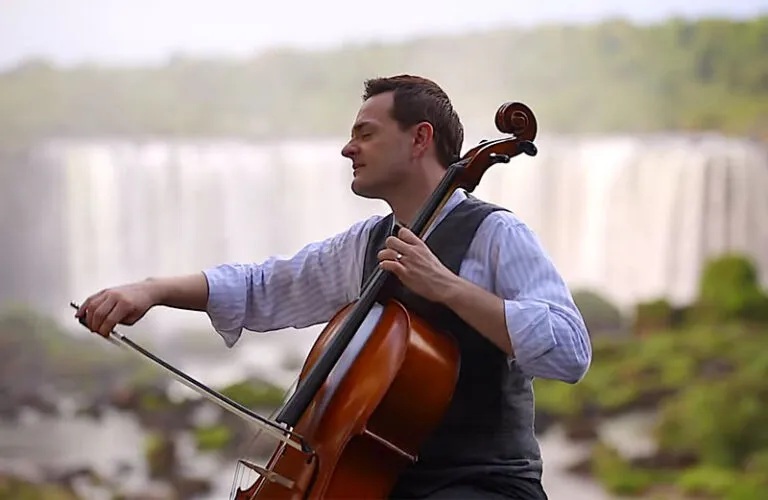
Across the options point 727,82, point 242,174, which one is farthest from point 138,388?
point 727,82

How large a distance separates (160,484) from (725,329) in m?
2.36

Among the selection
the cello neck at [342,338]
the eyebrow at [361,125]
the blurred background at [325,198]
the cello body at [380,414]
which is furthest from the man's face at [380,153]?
the blurred background at [325,198]

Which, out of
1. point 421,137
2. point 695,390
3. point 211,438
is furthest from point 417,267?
point 695,390

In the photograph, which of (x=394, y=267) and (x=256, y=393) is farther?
(x=256, y=393)

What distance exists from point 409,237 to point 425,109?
10.4 inches

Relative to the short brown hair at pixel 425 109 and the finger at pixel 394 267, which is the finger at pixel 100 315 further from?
the short brown hair at pixel 425 109

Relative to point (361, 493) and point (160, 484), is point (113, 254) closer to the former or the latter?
point (160, 484)

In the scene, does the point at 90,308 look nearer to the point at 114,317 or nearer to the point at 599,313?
the point at 114,317

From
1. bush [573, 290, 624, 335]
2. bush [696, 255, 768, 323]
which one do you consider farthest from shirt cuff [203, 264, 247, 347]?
bush [696, 255, 768, 323]

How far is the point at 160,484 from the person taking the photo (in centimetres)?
418

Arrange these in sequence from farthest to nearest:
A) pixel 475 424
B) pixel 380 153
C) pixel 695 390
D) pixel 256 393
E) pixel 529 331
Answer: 1. pixel 695 390
2. pixel 256 393
3. pixel 380 153
4. pixel 475 424
5. pixel 529 331

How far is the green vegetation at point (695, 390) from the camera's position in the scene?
421 cm

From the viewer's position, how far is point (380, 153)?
1601mm

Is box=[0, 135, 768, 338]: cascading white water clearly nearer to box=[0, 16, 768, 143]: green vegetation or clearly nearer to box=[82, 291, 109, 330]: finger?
box=[0, 16, 768, 143]: green vegetation
